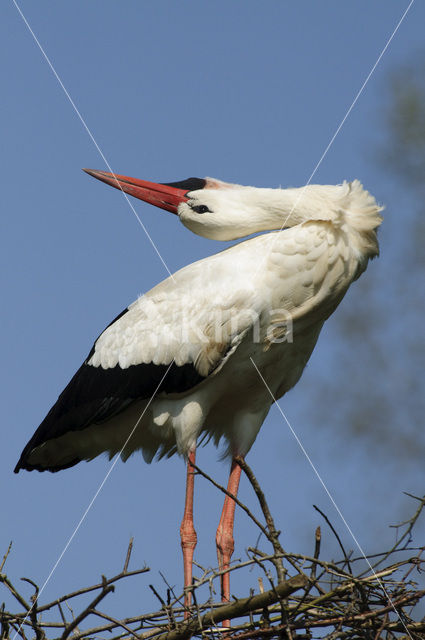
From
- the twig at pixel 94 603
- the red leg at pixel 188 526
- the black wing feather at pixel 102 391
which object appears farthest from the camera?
the red leg at pixel 188 526

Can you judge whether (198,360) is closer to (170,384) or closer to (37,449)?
(170,384)

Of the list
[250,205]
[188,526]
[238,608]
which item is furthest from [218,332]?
[238,608]

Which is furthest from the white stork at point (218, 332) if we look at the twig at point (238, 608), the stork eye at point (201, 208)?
the twig at point (238, 608)

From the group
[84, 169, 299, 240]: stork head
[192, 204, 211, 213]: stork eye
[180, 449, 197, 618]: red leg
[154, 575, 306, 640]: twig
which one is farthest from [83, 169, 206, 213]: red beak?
[154, 575, 306, 640]: twig

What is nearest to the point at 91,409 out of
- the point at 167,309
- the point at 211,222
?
the point at 167,309

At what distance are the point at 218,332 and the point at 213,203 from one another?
890 mm

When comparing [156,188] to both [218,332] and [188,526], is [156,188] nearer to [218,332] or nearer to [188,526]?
[218,332]

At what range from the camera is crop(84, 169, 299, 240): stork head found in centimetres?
586

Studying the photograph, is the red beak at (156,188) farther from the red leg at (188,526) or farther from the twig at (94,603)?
the twig at (94,603)

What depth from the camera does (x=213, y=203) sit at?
6.02 m

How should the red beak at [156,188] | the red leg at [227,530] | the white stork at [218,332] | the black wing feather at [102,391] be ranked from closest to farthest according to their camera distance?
1. the white stork at [218,332]
2. the black wing feather at [102,391]
3. the red leg at [227,530]
4. the red beak at [156,188]

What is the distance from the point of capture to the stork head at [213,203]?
19.2ft

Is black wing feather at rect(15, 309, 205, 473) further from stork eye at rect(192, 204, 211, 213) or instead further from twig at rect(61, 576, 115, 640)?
twig at rect(61, 576, 115, 640)

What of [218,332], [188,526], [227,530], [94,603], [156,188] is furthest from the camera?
[156,188]
